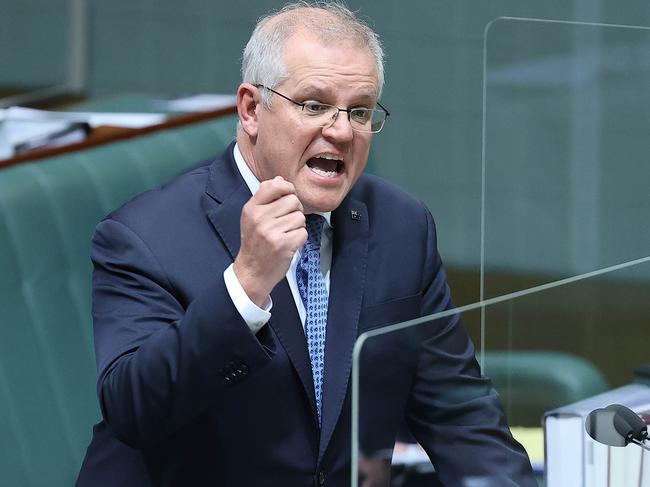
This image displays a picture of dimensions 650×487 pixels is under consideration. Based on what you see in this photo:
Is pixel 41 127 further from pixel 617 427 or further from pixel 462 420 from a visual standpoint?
pixel 617 427

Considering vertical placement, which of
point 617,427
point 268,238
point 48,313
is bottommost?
point 48,313

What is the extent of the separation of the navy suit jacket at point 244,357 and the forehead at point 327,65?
0.60 feet

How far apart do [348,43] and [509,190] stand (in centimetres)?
127

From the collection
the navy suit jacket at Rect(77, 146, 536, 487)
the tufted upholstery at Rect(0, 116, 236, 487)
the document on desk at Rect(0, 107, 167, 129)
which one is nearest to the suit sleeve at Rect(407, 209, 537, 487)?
the navy suit jacket at Rect(77, 146, 536, 487)

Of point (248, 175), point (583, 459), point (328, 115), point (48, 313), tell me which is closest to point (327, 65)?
point (328, 115)

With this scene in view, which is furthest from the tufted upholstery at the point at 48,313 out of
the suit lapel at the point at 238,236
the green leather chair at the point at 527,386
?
the green leather chair at the point at 527,386

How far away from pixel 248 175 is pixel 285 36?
7.6 inches

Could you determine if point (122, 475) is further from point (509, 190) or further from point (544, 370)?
point (509, 190)

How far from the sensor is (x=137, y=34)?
9.47 ft

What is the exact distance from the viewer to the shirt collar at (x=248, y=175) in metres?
1.59

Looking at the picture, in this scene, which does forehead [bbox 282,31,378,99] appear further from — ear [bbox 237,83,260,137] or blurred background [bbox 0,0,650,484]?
blurred background [bbox 0,0,650,484]

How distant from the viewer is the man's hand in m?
1.31

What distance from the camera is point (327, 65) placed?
1.47m

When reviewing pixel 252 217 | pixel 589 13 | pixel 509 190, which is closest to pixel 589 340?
pixel 252 217
